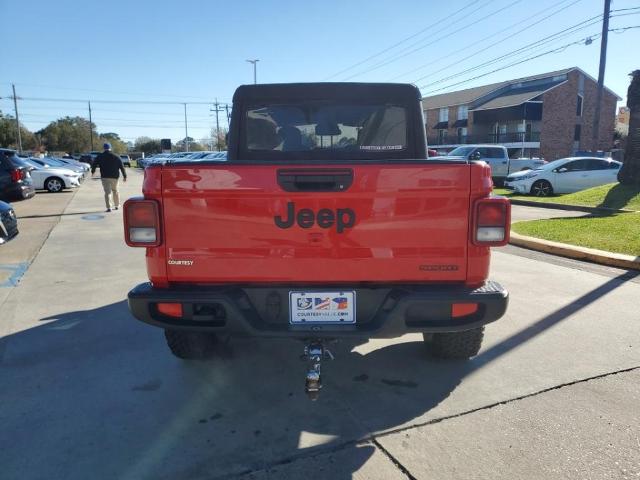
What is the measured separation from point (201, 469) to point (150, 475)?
25 cm

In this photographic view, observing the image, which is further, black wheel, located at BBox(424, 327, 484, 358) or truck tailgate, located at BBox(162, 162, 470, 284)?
black wheel, located at BBox(424, 327, 484, 358)

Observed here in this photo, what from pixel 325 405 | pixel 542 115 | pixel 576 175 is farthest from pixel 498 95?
pixel 325 405

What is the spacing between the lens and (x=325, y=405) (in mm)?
3043

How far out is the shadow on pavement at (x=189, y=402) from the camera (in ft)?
8.20

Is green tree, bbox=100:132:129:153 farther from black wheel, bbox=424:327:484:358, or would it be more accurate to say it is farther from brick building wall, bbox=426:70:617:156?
black wheel, bbox=424:327:484:358

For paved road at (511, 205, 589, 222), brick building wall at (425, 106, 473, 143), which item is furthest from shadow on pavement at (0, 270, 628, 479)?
brick building wall at (425, 106, 473, 143)

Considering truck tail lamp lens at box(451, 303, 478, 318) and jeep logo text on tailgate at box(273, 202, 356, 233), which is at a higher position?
jeep logo text on tailgate at box(273, 202, 356, 233)

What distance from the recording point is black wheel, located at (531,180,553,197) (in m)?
16.0

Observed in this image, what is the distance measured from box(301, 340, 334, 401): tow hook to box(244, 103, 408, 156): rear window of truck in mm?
1736

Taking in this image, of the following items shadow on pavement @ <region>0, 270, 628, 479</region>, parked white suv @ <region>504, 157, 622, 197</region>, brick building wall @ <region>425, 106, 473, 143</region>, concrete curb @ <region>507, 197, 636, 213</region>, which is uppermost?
brick building wall @ <region>425, 106, 473, 143</region>

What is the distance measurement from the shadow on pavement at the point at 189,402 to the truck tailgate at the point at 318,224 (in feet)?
2.88

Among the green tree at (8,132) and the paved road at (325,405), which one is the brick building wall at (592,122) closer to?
the paved road at (325,405)

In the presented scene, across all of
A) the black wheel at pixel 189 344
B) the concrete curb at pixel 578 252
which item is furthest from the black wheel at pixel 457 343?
the concrete curb at pixel 578 252

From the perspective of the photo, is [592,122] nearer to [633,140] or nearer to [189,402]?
[633,140]
